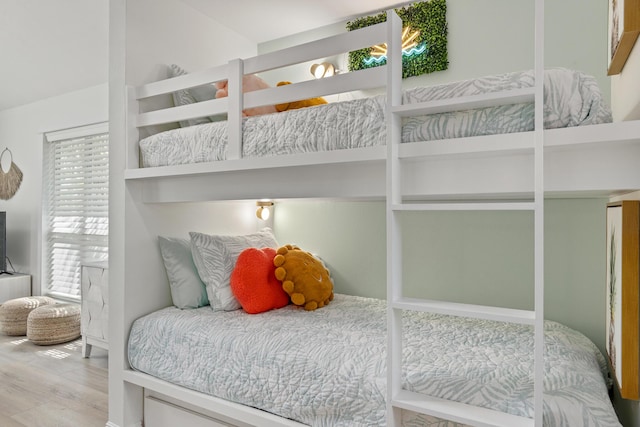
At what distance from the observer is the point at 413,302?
136cm

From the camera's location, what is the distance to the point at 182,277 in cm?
234

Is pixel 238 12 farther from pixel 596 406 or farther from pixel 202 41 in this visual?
Answer: pixel 596 406

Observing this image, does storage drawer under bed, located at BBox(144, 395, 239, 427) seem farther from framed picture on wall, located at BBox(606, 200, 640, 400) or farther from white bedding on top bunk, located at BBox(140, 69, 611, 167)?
framed picture on wall, located at BBox(606, 200, 640, 400)

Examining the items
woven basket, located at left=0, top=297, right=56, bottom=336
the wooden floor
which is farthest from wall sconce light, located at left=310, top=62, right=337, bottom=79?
woven basket, located at left=0, top=297, right=56, bottom=336

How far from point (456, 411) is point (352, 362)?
0.41m

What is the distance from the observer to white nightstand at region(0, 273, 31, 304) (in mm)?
4664

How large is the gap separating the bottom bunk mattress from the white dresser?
4.14 ft

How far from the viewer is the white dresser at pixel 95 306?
3.29 metres

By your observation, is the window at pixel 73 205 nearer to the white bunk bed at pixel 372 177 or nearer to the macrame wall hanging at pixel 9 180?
the macrame wall hanging at pixel 9 180

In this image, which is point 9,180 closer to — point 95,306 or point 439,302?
point 95,306

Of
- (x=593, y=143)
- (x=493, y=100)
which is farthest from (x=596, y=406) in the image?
(x=493, y=100)

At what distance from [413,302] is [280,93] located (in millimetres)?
1022

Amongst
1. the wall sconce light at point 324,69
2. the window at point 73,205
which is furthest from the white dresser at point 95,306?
the wall sconce light at point 324,69

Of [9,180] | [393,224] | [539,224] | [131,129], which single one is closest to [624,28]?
[539,224]
